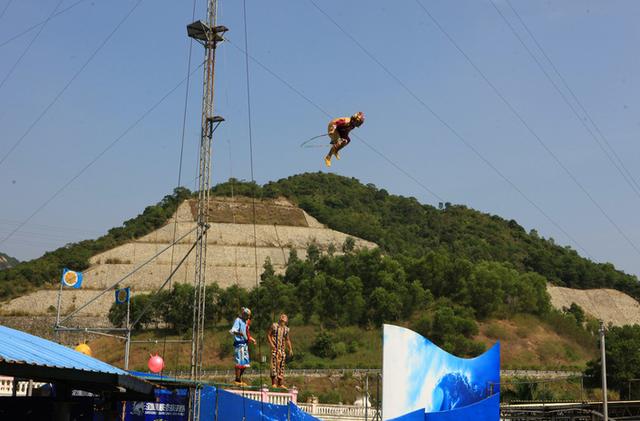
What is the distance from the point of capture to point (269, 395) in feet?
89.6

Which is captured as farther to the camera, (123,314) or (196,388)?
(123,314)

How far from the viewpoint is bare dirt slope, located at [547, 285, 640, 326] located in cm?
15125

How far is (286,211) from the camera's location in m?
185

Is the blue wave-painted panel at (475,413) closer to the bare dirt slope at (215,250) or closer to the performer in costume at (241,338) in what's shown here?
the performer in costume at (241,338)

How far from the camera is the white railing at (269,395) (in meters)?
26.2

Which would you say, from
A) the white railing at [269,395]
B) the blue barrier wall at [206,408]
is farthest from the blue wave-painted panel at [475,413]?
the blue barrier wall at [206,408]

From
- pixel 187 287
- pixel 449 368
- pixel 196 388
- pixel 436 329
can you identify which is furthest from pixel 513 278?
pixel 196 388

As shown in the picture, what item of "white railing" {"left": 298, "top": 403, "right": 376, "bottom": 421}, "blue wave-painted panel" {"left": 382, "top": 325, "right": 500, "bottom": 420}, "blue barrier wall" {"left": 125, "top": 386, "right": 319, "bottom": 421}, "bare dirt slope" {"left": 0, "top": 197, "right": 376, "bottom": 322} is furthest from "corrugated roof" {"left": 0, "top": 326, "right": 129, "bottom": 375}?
"bare dirt slope" {"left": 0, "top": 197, "right": 376, "bottom": 322}

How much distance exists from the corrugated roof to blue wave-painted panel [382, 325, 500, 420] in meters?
11.7

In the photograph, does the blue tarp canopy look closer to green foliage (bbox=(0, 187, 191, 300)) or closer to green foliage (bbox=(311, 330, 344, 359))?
green foliage (bbox=(311, 330, 344, 359))

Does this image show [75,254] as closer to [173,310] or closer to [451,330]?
[173,310]

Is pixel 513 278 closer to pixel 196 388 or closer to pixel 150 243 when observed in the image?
pixel 150 243

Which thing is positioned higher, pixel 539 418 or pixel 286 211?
pixel 286 211

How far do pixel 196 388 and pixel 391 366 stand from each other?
9044mm
